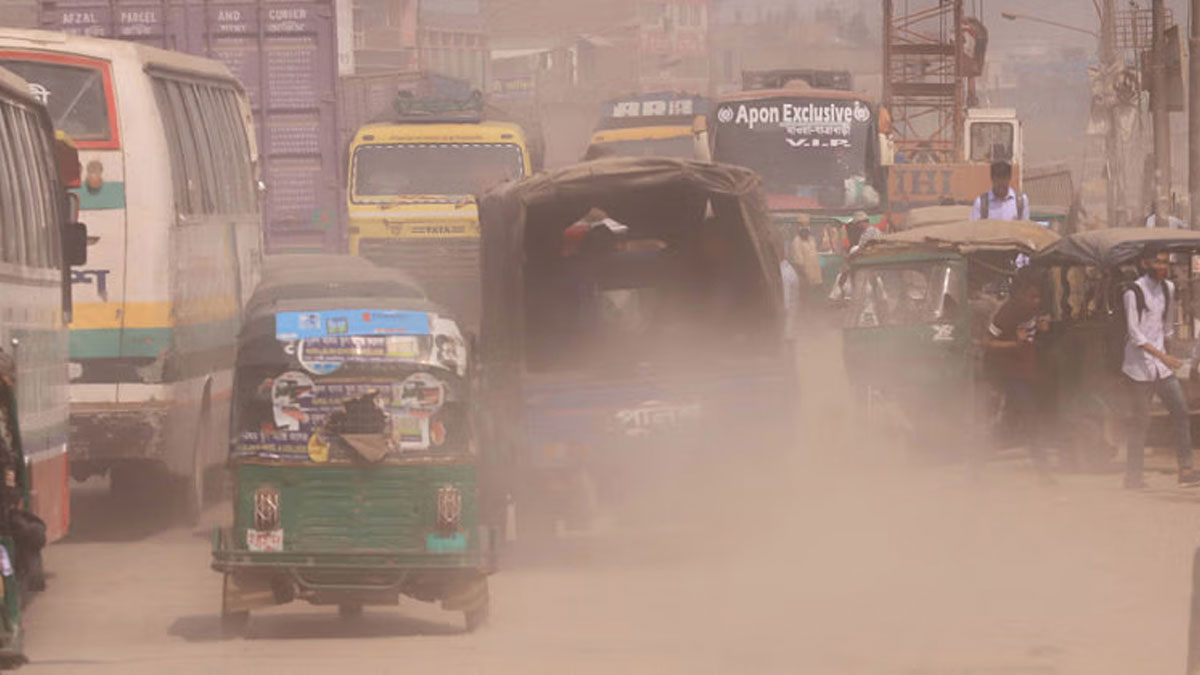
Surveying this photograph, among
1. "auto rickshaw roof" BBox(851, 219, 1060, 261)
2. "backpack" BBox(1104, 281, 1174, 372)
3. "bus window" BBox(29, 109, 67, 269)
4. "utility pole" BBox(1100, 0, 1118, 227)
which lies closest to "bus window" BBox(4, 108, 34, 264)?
"bus window" BBox(29, 109, 67, 269)

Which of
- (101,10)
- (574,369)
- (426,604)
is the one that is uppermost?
(101,10)

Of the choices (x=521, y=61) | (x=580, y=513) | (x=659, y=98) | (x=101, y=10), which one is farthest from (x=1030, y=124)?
(x=580, y=513)

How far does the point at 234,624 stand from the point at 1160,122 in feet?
88.2

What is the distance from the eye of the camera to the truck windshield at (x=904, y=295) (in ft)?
76.0

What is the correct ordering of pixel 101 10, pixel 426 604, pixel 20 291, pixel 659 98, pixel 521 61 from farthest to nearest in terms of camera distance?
pixel 521 61
pixel 659 98
pixel 101 10
pixel 426 604
pixel 20 291

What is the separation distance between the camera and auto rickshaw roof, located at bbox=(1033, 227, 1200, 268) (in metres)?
21.5

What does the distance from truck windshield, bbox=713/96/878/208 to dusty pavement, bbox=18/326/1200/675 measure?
56.4 ft

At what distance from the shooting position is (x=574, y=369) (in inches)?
707

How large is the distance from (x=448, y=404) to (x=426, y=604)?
6.83ft

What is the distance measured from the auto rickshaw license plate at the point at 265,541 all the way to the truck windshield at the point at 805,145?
25.2 metres

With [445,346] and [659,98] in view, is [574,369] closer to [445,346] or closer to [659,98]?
[445,346]

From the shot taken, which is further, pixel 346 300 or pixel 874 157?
pixel 874 157

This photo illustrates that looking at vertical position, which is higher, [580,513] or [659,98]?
[659,98]

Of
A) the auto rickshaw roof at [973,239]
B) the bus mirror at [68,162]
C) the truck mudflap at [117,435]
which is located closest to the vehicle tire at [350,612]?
the bus mirror at [68,162]
